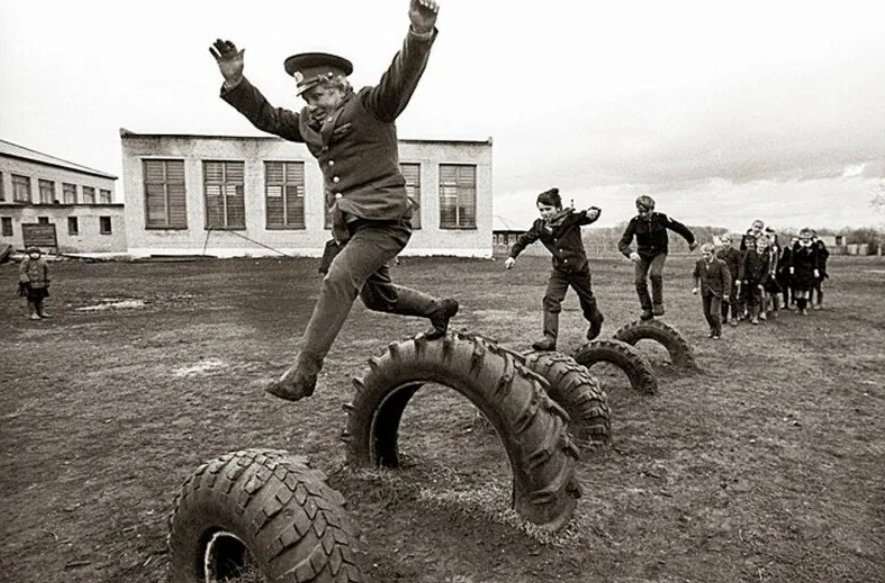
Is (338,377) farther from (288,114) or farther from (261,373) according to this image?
(288,114)

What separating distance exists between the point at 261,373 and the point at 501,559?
5.26 meters

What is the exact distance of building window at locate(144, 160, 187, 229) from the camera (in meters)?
35.2

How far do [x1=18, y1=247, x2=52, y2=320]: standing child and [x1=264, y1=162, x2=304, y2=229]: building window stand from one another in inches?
877

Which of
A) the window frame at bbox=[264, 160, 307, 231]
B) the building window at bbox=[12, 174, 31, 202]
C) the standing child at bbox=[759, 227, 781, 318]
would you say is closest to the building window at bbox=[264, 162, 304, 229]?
the window frame at bbox=[264, 160, 307, 231]

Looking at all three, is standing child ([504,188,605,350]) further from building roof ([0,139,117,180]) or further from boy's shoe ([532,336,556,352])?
building roof ([0,139,117,180])

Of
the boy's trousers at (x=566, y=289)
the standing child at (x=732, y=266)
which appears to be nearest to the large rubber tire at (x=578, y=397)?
the boy's trousers at (x=566, y=289)

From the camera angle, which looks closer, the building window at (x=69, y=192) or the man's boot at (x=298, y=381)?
the man's boot at (x=298, y=381)

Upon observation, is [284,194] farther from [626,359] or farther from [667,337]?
[626,359]

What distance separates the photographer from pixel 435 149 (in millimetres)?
37094

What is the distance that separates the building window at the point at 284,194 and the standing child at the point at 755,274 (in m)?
28.1

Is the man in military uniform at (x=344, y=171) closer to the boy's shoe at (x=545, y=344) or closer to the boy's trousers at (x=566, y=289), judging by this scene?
the boy's shoe at (x=545, y=344)

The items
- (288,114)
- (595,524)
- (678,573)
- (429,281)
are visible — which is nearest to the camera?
(678,573)

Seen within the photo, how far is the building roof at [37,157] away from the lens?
5417cm

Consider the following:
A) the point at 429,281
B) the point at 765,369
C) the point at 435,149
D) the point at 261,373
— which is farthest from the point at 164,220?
the point at 765,369
